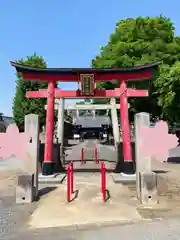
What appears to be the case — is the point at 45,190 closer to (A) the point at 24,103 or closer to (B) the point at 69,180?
(B) the point at 69,180

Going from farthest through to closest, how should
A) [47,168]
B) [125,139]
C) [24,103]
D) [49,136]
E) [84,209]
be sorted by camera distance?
[24,103]
[49,136]
[125,139]
[47,168]
[84,209]

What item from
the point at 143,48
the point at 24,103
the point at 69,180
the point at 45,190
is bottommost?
the point at 45,190

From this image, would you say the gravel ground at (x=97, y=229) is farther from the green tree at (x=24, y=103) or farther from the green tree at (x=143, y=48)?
the green tree at (x=24, y=103)

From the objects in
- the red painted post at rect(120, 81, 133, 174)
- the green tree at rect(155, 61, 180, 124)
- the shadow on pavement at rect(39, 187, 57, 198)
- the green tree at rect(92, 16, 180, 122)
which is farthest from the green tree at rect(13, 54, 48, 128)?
the shadow on pavement at rect(39, 187, 57, 198)

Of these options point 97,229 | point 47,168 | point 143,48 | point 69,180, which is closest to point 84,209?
point 69,180

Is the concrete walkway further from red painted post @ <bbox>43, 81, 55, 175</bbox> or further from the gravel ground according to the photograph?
red painted post @ <bbox>43, 81, 55, 175</bbox>

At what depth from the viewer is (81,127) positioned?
43.2 meters

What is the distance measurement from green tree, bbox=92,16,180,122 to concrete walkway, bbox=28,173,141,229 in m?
13.6

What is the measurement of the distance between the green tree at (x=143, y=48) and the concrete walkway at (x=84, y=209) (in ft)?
44.6

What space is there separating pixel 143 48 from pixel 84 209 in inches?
706

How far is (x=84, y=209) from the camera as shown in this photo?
6.55m

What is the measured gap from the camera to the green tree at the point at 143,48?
21.2 meters

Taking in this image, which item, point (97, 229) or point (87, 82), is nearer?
point (97, 229)

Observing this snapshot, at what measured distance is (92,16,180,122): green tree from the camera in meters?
21.2
